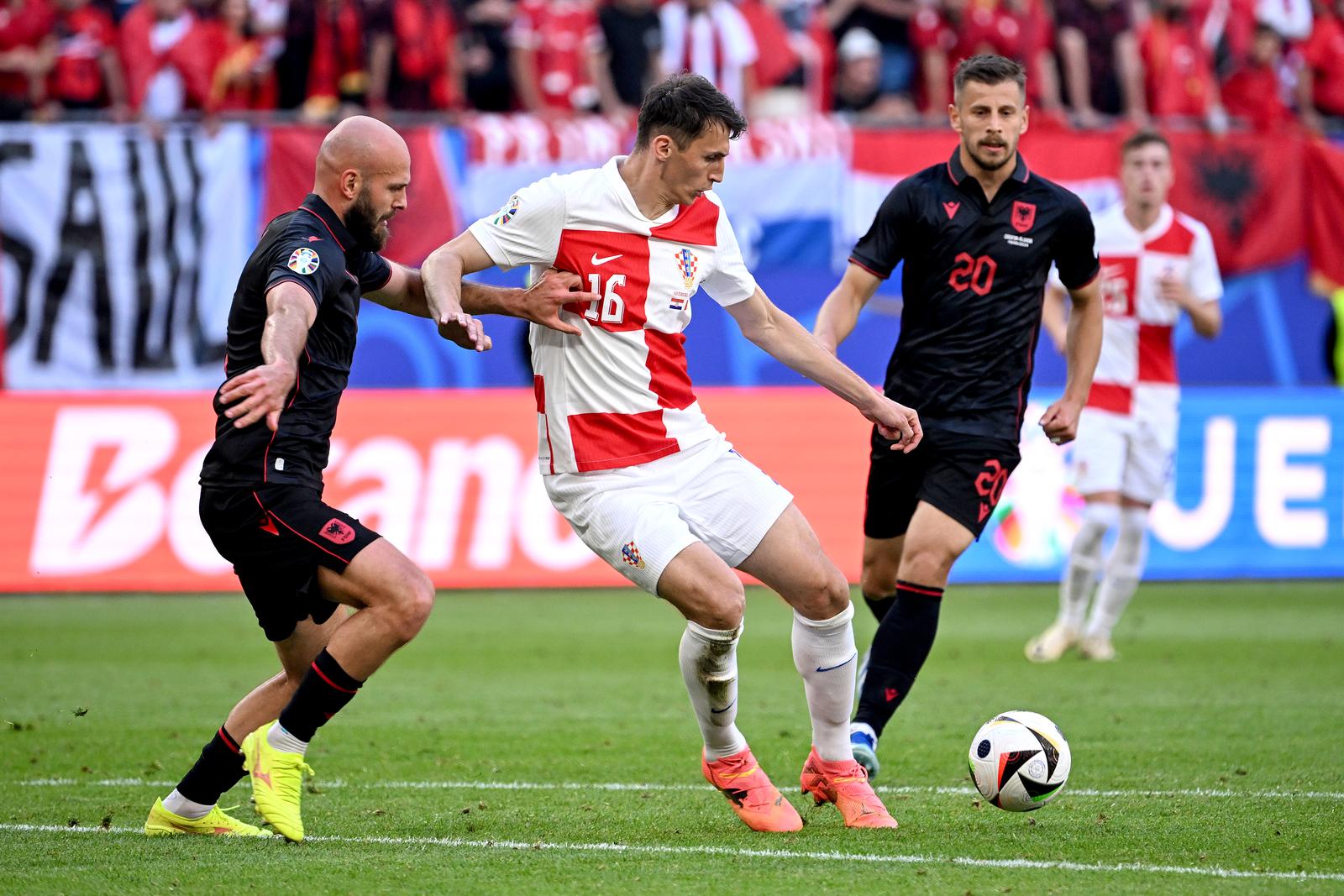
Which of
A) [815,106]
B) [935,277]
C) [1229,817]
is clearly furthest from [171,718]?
[815,106]

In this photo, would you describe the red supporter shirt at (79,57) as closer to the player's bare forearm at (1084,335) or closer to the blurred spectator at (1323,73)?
the player's bare forearm at (1084,335)

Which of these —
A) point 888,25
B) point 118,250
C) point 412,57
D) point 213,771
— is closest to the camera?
point 213,771

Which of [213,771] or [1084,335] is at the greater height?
[1084,335]

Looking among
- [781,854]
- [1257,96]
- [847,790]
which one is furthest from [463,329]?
[1257,96]

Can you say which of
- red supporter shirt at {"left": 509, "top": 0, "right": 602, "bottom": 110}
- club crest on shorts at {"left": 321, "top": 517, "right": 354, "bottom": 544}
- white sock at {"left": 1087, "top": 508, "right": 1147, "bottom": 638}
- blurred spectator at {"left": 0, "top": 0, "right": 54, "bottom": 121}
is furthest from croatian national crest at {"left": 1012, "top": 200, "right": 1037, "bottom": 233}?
blurred spectator at {"left": 0, "top": 0, "right": 54, "bottom": 121}

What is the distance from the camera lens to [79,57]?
56.2ft

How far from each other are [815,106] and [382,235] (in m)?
13.3

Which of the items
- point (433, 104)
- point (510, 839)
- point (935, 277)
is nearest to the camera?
point (510, 839)

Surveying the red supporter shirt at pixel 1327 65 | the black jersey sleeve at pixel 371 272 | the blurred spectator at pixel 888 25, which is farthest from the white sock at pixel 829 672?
the red supporter shirt at pixel 1327 65

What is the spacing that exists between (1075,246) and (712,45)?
11.4m

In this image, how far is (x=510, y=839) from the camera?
19.1 ft

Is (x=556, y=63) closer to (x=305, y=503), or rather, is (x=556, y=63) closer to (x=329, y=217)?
(x=329, y=217)

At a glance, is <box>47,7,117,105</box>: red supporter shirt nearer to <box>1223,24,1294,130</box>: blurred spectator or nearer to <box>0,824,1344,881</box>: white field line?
<box>1223,24,1294,130</box>: blurred spectator

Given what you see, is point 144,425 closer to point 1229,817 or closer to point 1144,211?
point 1144,211
